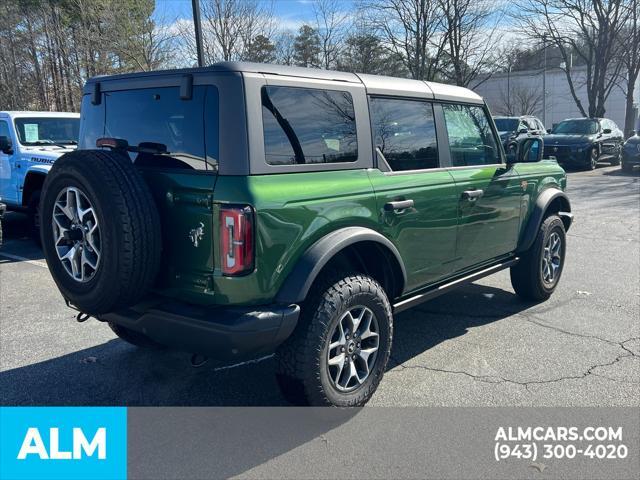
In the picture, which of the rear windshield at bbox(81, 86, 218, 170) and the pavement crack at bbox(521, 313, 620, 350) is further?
the pavement crack at bbox(521, 313, 620, 350)

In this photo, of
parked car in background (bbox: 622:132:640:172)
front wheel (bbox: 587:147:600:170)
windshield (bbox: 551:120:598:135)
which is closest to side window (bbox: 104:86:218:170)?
parked car in background (bbox: 622:132:640:172)

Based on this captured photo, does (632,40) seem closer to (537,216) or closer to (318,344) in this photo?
(537,216)

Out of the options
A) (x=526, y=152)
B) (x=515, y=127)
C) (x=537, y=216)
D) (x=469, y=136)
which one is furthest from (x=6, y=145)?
(x=515, y=127)

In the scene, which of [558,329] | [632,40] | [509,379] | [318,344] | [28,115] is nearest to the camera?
[318,344]

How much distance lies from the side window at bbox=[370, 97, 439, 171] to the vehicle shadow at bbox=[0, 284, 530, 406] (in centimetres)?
145

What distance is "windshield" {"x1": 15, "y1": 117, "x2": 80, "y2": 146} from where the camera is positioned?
27.3 feet

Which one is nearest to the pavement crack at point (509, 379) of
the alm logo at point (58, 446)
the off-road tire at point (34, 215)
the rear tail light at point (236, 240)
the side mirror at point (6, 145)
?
the rear tail light at point (236, 240)

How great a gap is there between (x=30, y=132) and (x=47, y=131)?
0.26m

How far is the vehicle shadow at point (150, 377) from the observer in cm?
353

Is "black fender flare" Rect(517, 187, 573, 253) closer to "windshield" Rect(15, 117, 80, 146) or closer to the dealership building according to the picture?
"windshield" Rect(15, 117, 80, 146)

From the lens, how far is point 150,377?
3.84 m

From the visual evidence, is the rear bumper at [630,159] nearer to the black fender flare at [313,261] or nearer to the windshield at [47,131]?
the windshield at [47,131]

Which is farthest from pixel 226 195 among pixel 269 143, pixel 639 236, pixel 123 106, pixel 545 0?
pixel 545 0

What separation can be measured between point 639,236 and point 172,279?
7.83m
